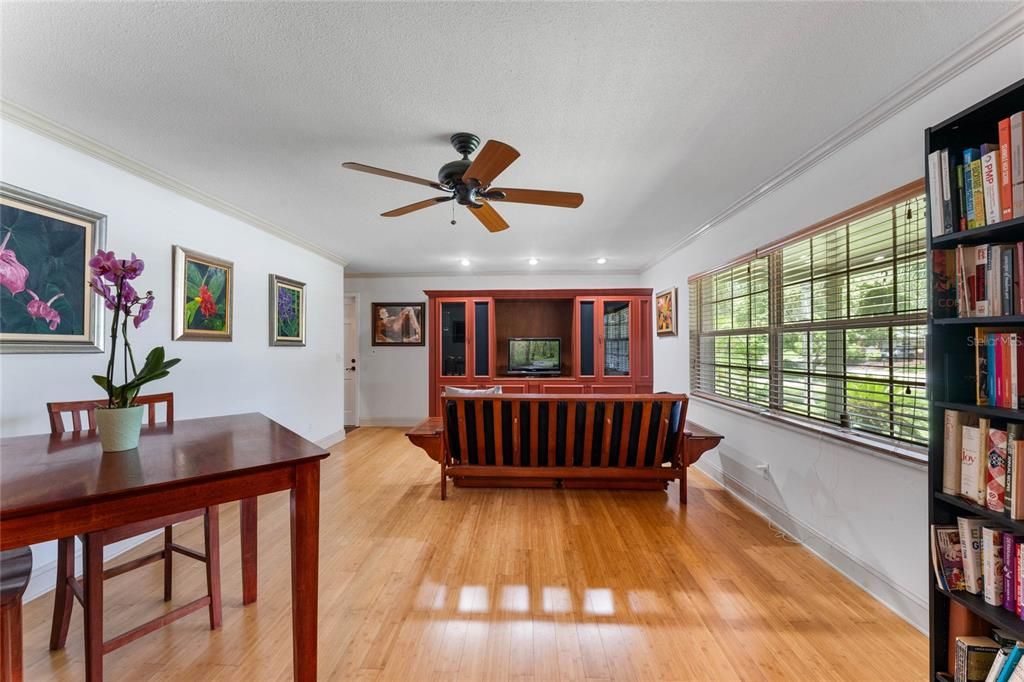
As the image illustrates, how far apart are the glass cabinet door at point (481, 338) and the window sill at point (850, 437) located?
3.34 metres

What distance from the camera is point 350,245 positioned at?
4539mm

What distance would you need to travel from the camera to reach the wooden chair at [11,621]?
39.6 inches

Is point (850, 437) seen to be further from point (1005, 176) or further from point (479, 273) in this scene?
point (479, 273)

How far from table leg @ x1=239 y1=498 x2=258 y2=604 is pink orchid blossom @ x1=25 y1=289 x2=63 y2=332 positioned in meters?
1.42

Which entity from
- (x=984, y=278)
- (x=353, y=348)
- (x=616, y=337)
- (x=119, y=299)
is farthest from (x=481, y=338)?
(x=984, y=278)

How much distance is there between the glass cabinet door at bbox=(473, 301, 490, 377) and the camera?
5.77m

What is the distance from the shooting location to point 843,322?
2.23m

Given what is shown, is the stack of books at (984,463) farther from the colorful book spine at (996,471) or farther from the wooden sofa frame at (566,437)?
the wooden sofa frame at (566,437)

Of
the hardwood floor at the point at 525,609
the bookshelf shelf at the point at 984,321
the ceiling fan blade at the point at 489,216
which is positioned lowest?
the hardwood floor at the point at 525,609

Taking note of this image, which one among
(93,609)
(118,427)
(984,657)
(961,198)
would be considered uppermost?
(961,198)

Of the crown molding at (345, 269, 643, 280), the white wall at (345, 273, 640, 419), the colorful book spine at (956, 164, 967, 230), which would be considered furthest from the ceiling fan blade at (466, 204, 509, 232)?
the white wall at (345, 273, 640, 419)

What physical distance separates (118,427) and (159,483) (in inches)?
17.9

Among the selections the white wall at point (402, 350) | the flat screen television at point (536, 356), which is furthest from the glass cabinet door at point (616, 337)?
the flat screen television at point (536, 356)

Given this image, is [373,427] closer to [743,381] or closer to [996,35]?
[743,381]
